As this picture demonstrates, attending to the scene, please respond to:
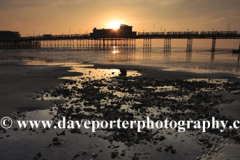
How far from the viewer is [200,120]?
7668mm

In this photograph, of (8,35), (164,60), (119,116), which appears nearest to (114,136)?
(119,116)

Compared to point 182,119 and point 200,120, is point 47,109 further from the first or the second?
point 200,120

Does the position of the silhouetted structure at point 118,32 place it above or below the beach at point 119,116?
above

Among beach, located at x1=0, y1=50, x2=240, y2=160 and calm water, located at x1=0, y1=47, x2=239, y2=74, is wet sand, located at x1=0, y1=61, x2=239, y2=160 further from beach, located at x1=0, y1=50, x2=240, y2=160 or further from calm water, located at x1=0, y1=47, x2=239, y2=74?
calm water, located at x1=0, y1=47, x2=239, y2=74

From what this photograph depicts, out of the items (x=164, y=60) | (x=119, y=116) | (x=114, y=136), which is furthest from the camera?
(x=164, y=60)

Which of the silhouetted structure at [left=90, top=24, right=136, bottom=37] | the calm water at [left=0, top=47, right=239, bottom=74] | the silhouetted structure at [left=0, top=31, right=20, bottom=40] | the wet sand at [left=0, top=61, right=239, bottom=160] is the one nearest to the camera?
the wet sand at [left=0, top=61, right=239, bottom=160]

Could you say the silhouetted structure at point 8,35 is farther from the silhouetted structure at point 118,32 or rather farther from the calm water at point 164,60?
the calm water at point 164,60

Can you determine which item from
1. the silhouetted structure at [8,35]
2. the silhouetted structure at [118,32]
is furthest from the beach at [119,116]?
the silhouetted structure at [8,35]

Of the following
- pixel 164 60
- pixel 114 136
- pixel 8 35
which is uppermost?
pixel 8 35

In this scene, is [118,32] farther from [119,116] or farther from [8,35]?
[119,116]

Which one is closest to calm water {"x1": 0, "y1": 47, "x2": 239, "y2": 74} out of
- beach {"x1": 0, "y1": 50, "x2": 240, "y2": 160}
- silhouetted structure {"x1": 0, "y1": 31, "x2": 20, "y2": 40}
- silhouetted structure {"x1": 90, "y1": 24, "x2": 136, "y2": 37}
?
beach {"x1": 0, "y1": 50, "x2": 240, "y2": 160}

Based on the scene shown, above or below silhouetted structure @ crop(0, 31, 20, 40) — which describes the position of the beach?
below

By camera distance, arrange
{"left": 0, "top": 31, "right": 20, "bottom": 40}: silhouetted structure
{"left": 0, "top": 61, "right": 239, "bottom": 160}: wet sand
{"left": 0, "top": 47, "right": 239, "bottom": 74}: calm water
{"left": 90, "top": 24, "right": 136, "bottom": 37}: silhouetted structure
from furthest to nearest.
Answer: {"left": 0, "top": 31, "right": 20, "bottom": 40}: silhouetted structure, {"left": 90, "top": 24, "right": 136, "bottom": 37}: silhouetted structure, {"left": 0, "top": 47, "right": 239, "bottom": 74}: calm water, {"left": 0, "top": 61, "right": 239, "bottom": 160}: wet sand

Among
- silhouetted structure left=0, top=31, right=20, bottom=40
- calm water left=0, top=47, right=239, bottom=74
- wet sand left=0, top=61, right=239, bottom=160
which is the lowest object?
wet sand left=0, top=61, right=239, bottom=160
